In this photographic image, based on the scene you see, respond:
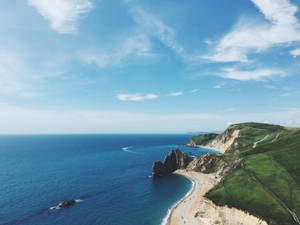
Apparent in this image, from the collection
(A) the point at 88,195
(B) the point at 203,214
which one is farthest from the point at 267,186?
(A) the point at 88,195

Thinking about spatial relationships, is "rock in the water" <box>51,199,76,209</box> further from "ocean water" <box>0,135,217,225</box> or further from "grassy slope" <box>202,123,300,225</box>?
"grassy slope" <box>202,123,300,225</box>

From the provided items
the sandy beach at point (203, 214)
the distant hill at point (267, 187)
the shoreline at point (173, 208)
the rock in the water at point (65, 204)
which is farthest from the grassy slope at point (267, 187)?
the rock in the water at point (65, 204)

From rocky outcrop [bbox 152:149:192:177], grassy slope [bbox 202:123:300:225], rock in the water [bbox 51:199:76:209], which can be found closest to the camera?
grassy slope [bbox 202:123:300:225]

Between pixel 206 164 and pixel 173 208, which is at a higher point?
pixel 206 164

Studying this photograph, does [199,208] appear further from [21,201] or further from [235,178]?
[21,201]

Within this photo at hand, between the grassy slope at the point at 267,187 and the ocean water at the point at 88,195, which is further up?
the grassy slope at the point at 267,187

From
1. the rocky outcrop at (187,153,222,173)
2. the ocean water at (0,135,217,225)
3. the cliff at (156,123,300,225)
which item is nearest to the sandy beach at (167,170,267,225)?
the cliff at (156,123,300,225)

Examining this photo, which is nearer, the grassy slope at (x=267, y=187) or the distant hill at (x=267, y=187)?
the distant hill at (x=267, y=187)

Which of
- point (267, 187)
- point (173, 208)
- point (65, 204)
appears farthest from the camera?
point (65, 204)

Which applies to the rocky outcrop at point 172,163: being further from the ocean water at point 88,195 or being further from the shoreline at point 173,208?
the shoreline at point 173,208

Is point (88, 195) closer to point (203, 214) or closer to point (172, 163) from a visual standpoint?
point (203, 214)

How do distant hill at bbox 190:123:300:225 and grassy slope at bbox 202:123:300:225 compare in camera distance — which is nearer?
distant hill at bbox 190:123:300:225
